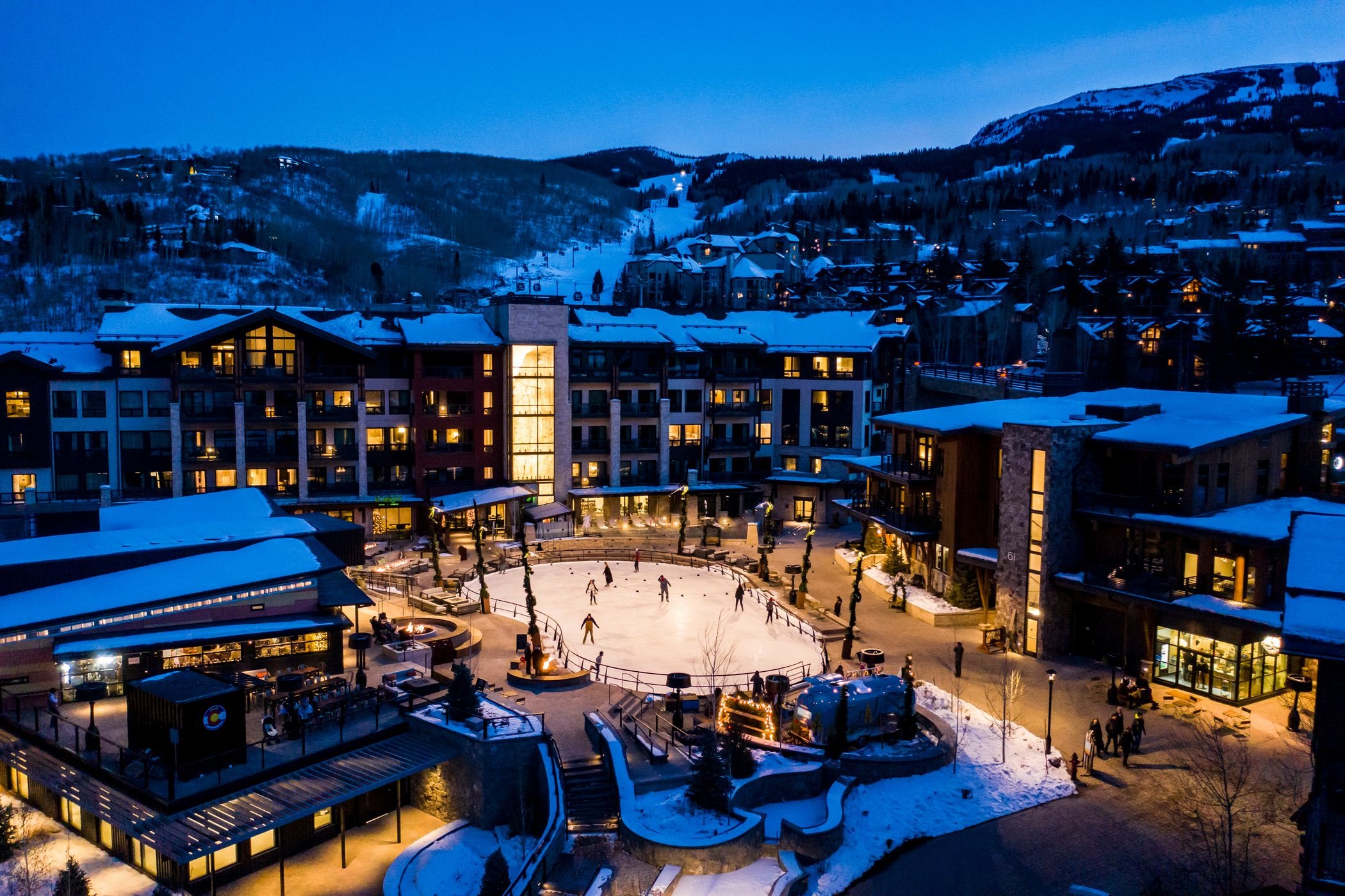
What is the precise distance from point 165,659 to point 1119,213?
178368 millimetres

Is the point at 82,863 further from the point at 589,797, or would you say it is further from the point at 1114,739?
the point at 1114,739

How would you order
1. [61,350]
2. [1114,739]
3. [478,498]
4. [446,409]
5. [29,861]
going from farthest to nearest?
1. [446,409]
2. [478,498]
3. [61,350]
4. [1114,739]
5. [29,861]

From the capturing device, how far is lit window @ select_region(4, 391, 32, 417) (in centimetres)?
4919

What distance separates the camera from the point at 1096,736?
26.4 m

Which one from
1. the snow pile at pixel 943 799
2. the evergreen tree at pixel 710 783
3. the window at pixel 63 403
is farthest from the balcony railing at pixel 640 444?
the evergreen tree at pixel 710 783

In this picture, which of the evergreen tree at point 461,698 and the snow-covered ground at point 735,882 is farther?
the evergreen tree at point 461,698

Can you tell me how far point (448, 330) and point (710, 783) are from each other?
40.2 m

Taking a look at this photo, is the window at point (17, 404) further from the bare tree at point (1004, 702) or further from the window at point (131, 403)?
the bare tree at point (1004, 702)

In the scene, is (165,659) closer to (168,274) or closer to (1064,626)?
(1064,626)

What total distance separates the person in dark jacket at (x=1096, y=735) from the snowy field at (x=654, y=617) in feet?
30.9

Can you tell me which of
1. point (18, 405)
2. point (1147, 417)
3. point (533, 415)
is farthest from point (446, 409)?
point (1147, 417)

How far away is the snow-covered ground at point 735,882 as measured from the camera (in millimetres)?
20672

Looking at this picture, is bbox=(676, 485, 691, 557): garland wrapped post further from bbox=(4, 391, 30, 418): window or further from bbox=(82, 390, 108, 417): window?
bbox=(4, 391, 30, 418): window

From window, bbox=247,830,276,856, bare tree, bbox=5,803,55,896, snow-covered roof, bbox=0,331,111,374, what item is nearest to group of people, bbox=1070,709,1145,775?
window, bbox=247,830,276,856
